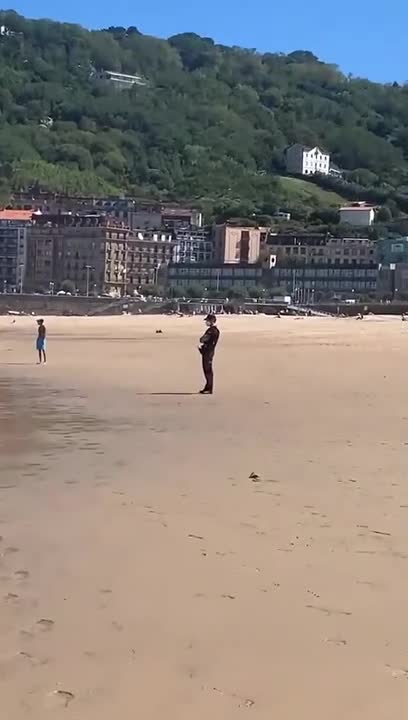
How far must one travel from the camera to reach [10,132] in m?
174

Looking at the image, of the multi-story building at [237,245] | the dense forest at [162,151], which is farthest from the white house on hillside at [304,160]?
the multi-story building at [237,245]

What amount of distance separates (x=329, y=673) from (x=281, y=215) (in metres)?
136

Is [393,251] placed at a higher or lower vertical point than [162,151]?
lower

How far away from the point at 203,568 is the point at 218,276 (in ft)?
312

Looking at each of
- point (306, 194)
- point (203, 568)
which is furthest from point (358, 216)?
point (203, 568)

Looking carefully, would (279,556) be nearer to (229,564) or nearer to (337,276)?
(229,564)

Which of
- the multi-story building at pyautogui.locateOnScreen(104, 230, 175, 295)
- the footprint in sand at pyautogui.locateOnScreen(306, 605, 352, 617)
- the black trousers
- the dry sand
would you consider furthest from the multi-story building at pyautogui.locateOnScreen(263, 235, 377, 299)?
the footprint in sand at pyautogui.locateOnScreen(306, 605, 352, 617)

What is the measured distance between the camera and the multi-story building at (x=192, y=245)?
10931 centimetres

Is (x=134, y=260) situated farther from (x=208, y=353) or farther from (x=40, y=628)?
(x=40, y=628)

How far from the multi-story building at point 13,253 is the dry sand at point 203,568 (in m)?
98.7

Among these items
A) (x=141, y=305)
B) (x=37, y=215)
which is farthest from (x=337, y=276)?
(x=37, y=215)

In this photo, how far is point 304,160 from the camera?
17775cm

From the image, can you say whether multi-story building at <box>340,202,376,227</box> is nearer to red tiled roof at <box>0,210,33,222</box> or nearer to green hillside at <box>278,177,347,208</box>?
green hillside at <box>278,177,347,208</box>

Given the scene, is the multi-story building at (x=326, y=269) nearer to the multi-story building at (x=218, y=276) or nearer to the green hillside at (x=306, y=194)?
the multi-story building at (x=218, y=276)
